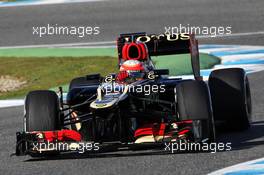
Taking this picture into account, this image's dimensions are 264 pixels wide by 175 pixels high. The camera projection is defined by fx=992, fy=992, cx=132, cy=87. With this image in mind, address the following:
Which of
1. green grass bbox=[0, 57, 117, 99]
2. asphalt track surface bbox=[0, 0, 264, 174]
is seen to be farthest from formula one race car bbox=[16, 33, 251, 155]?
green grass bbox=[0, 57, 117, 99]

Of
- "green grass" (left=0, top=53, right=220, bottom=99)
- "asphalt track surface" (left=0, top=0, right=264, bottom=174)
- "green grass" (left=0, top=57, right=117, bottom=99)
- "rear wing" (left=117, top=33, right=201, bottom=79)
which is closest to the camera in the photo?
"rear wing" (left=117, top=33, right=201, bottom=79)

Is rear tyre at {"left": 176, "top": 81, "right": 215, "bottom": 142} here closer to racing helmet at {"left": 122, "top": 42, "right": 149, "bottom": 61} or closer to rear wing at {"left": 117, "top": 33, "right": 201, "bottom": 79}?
racing helmet at {"left": 122, "top": 42, "right": 149, "bottom": 61}

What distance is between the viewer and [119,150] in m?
10.8

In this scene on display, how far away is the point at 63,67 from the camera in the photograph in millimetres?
18469

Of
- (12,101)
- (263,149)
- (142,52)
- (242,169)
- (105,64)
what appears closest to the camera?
(242,169)

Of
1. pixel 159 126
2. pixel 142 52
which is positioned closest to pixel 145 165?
pixel 159 126

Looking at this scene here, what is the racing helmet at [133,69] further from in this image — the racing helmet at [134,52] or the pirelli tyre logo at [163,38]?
the pirelli tyre logo at [163,38]

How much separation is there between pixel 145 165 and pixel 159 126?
0.92 m

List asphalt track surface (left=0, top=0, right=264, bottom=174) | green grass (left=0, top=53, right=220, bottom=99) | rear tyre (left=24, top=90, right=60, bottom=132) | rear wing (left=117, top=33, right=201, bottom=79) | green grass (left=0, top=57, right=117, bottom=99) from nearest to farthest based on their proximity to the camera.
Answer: rear tyre (left=24, top=90, right=60, bottom=132) < rear wing (left=117, top=33, right=201, bottom=79) < asphalt track surface (left=0, top=0, right=264, bottom=174) < green grass (left=0, top=57, right=117, bottom=99) < green grass (left=0, top=53, right=220, bottom=99)

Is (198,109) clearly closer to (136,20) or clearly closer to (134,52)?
(134,52)

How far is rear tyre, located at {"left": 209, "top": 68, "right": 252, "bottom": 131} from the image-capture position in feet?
38.8

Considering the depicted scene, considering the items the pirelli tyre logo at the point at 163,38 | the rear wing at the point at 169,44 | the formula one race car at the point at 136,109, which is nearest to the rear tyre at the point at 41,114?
the formula one race car at the point at 136,109

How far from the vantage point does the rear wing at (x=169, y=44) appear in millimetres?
12570

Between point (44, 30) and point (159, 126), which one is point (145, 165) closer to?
point (159, 126)
